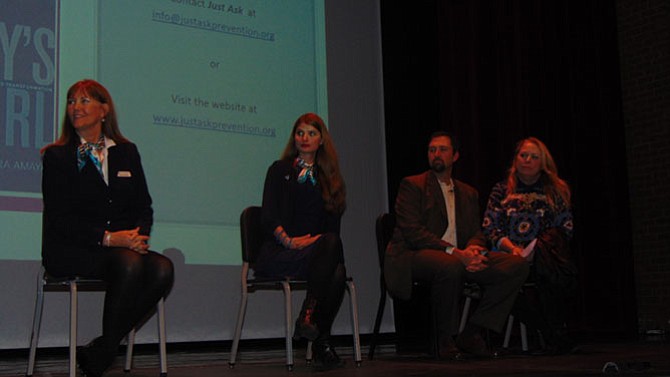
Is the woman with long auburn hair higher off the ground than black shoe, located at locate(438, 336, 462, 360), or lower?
higher

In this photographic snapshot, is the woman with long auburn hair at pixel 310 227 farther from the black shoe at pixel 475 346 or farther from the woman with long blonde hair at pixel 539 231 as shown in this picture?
the woman with long blonde hair at pixel 539 231

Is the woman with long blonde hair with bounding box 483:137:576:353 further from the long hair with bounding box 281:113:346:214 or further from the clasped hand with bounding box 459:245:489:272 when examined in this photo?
the long hair with bounding box 281:113:346:214

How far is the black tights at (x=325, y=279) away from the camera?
3209 mm

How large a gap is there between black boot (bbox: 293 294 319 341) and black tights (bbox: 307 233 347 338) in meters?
0.03

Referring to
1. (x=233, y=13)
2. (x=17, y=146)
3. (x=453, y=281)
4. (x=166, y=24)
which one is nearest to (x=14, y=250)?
(x=17, y=146)

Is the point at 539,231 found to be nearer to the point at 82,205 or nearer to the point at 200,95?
the point at 200,95

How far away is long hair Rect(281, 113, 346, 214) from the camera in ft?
11.6

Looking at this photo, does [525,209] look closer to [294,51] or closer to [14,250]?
[294,51]

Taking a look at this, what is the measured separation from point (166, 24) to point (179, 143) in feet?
1.92

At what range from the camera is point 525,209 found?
400 cm

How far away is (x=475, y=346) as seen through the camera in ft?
11.7

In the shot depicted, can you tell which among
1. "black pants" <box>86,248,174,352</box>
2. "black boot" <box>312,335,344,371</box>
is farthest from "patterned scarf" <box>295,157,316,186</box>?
"black pants" <box>86,248,174,352</box>

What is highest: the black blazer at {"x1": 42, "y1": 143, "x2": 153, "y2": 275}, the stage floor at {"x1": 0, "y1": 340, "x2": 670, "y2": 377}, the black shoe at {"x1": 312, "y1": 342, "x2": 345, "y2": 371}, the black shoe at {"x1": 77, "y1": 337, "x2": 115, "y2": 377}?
the black blazer at {"x1": 42, "y1": 143, "x2": 153, "y2": 275}

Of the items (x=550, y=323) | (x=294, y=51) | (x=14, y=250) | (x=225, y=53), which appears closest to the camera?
(x=14, y=250)
